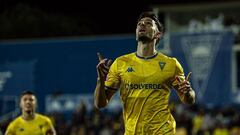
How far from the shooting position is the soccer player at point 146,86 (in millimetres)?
6824

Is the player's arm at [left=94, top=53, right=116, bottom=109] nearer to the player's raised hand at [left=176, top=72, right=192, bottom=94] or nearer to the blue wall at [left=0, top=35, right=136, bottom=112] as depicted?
the player's raised hand at [left=176, top=72, right=192, bottom=94]

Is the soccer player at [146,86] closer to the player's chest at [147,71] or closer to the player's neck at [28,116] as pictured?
the player's chest at [147,71]

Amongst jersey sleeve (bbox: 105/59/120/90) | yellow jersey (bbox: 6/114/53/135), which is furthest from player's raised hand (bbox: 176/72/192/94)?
yellow jersey (bbox: 6/114/53/135)

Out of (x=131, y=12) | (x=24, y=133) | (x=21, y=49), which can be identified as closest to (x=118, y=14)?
(x=131, y=12)

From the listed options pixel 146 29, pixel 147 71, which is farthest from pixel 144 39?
pixel 147 71

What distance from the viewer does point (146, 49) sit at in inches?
277

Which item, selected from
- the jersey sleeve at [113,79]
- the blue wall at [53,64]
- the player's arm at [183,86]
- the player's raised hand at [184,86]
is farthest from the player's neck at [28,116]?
the blue wall at [53,64]

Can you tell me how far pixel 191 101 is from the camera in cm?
693

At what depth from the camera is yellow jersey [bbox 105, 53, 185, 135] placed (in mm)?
6836

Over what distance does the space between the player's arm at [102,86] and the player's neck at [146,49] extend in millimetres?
528

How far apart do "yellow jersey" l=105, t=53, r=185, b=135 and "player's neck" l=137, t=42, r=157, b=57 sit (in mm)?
49

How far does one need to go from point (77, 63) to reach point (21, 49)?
63.8 inches

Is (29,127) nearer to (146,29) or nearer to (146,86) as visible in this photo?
(146,86)

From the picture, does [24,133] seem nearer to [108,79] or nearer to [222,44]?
[108,79]
